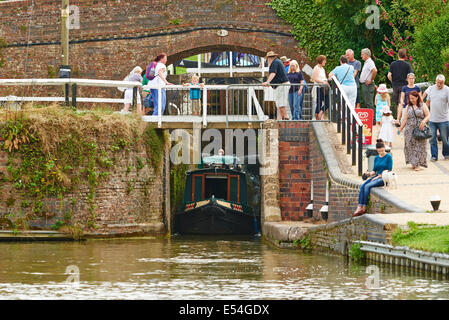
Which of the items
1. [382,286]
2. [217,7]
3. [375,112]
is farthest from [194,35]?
[382,286]

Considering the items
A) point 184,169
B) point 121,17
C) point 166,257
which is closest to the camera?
point 166,257

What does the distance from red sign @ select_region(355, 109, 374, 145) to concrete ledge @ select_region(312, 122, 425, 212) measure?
0.84 m

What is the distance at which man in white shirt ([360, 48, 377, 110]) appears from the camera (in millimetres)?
21938

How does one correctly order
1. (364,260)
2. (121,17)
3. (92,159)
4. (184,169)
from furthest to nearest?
1. (121,17)
2. (184,169)
3. (92,159)
4. (364,260)

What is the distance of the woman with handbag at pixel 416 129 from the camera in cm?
1827

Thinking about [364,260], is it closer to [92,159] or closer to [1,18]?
[92,159]

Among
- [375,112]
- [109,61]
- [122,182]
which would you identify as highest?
[109,61]

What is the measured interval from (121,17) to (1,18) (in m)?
4.31

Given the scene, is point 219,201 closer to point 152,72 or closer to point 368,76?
point 152,72

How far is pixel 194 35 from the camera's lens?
31547 millimetres

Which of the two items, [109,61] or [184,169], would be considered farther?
[109,61]

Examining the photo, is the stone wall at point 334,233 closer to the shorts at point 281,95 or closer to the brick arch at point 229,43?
the shorts at point 281,95

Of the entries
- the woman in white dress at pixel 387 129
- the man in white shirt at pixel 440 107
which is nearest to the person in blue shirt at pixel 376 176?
the man in white shirt at pixel 440 107
